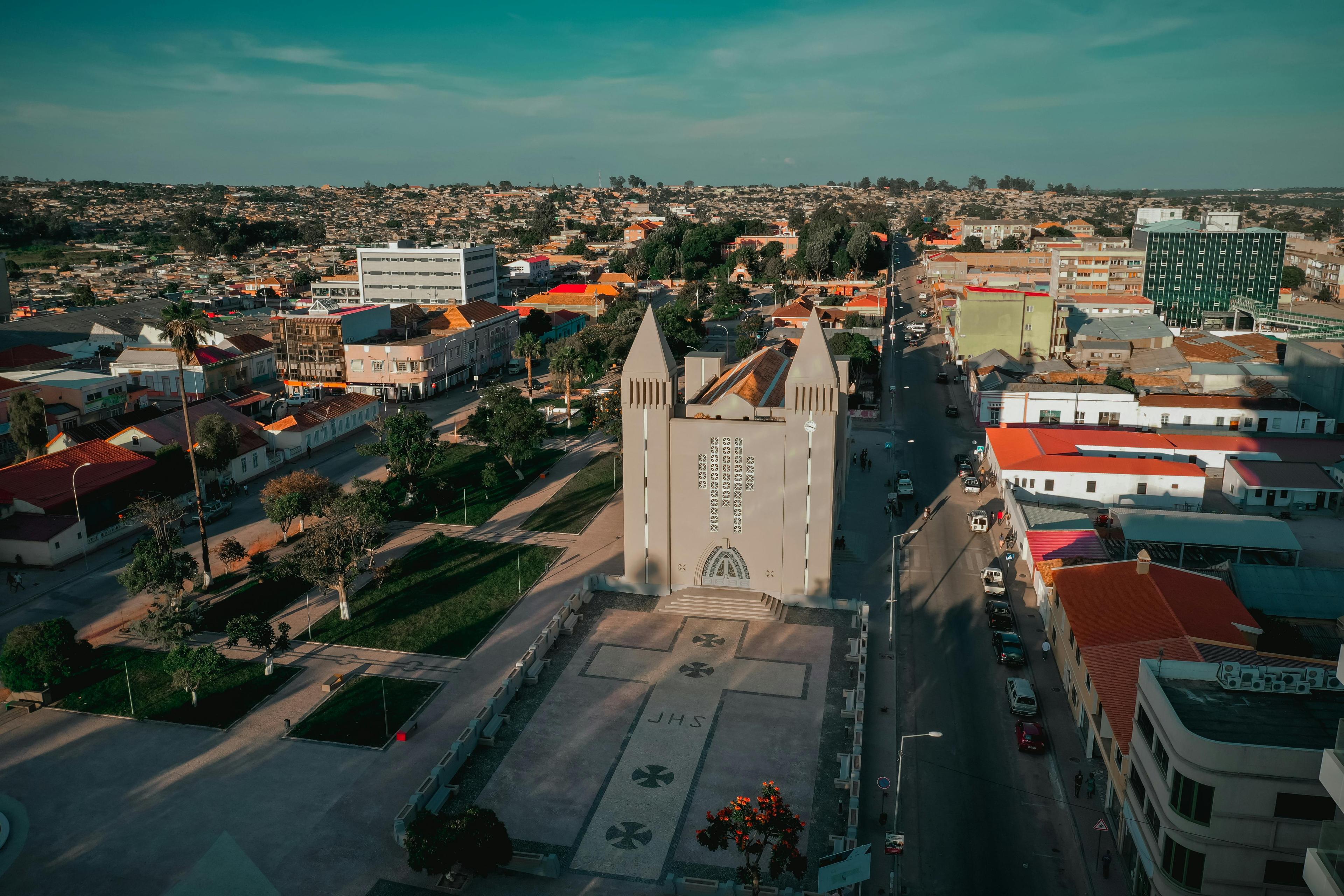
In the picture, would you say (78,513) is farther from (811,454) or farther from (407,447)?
(811,454)

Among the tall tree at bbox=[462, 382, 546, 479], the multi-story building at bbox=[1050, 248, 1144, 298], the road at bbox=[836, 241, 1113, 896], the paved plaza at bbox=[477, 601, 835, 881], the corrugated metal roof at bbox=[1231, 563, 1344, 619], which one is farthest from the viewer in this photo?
the multi-story building at bbox=[1050, 248, 1144, 298]

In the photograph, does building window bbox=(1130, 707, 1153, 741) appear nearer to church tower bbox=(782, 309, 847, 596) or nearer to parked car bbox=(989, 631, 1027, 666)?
parked car bbox=(989, 631, 1027, 666)

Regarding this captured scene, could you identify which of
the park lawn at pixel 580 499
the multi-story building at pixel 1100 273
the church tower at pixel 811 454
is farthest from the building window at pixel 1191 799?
the multi-story building at pixel 1100 273

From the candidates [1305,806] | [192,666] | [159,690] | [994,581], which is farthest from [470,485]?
[1305,806]

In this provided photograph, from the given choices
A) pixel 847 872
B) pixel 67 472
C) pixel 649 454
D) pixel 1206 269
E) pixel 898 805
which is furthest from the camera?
pixel 1206 269

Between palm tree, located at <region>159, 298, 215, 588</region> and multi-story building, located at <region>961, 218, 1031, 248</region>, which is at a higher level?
multi-story building, located at <region>961, 218, 1031, 248</region>

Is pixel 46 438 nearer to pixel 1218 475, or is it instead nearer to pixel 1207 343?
pixel 1218 475

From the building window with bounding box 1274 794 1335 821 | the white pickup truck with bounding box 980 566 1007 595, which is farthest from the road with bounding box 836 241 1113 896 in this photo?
the building window with bounding box 1274 794 1335 821
